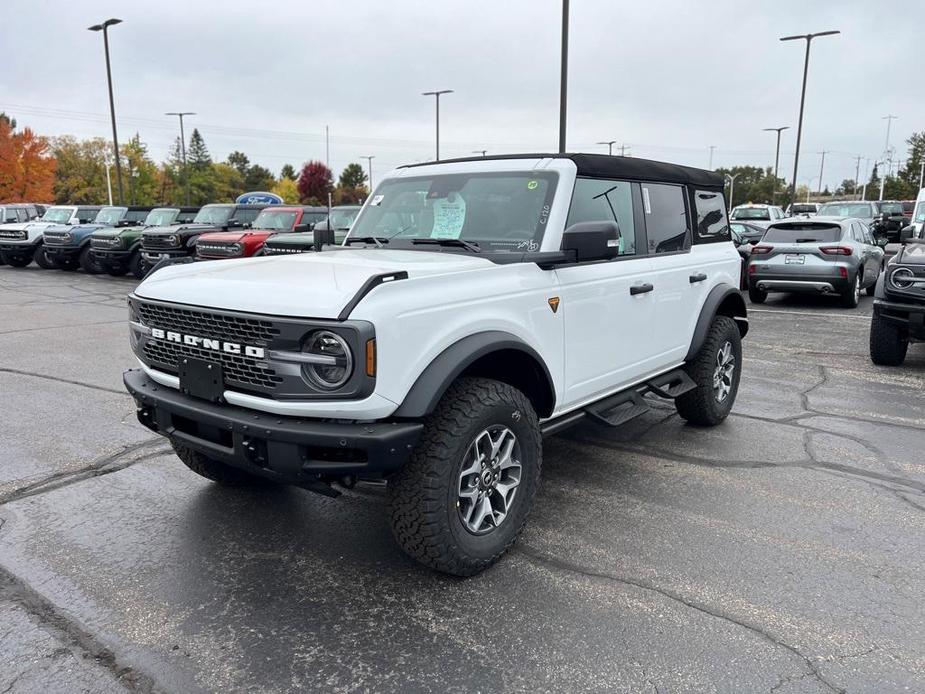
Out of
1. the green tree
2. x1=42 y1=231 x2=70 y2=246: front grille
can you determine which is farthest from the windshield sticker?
the green tree

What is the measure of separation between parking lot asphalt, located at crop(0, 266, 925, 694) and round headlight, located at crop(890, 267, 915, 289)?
2.42 m

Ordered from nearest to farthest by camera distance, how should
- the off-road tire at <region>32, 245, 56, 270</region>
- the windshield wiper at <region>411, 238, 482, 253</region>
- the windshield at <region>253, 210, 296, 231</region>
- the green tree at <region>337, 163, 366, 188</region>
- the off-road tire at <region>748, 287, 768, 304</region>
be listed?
the windshield wiper at <region>411, 238, 482, 253</region>, the off-road tire at <region>748, 287, 768, 304</region>, the windshield at <region>253, 210, 296, 231</region>, the off-road tire at <region>32, 245, 56, 270</region>, the green tree at <region>337, 163, 366, 188</region>

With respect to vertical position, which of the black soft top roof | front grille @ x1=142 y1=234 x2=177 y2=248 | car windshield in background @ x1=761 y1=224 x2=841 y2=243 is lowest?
front grille @ x1=142 y1=234 x2=177 y2=248

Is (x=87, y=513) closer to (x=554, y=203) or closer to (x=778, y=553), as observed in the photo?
(x=554, y=203)

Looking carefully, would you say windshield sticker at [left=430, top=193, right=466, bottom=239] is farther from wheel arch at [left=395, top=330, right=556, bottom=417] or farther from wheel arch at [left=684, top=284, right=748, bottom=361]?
wheel arch at [left=684, top=284, right=748, bottom=361]

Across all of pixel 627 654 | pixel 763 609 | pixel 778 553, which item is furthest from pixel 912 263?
pixel 627 654

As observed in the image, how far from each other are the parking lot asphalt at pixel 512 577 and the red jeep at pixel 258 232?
897 centimetres

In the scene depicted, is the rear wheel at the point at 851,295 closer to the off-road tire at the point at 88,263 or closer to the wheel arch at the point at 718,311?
the wheel arch at the point at 718,311

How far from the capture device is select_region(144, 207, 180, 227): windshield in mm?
18734

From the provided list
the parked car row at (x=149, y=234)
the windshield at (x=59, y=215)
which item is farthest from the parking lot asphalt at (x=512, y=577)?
the windshield at (x=59, y=215)

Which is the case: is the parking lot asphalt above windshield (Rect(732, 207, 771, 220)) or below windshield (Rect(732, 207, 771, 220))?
below

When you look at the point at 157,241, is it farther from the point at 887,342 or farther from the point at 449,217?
the point at 887,342

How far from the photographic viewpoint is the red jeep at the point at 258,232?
1407cm

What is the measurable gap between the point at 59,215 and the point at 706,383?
73.3 ft
